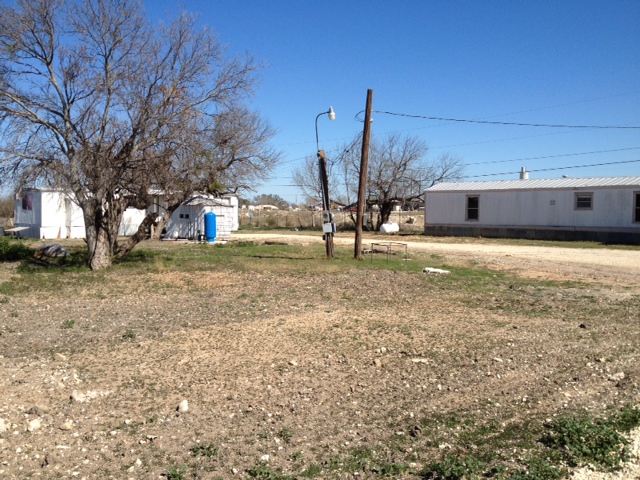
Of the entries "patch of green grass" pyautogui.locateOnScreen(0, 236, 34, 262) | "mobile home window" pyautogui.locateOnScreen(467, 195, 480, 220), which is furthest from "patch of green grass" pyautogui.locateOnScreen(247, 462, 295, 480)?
"mobile home window" pyautogui.locateOnScreen(467, 195, 480, 220)

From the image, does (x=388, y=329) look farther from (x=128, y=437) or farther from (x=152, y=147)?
(x=152, y=147)

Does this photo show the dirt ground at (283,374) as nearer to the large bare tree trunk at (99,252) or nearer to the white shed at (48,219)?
the large bare tree trunk at (99,252)

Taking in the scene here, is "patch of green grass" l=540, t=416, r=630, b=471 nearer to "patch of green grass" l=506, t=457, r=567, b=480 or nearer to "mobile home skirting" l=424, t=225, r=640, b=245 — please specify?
"patch of green grass" l=506, t=457, r=567, b=480

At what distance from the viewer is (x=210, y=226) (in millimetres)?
26297

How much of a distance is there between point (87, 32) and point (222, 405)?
11720mm

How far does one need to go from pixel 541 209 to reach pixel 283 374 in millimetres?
25485

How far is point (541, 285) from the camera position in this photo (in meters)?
12.3

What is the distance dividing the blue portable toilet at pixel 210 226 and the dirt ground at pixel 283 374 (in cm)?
1522

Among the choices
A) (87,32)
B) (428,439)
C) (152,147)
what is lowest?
(428,439)

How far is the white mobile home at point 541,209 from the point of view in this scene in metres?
25.8

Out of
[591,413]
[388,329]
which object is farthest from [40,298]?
[591,413]

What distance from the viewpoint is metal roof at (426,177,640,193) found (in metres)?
26.3

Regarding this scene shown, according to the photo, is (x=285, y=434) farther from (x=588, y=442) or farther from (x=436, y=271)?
(x=436, y=271)

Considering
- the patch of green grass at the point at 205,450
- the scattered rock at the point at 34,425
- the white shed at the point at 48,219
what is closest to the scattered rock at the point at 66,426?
the scattered rock at the point at 34,425
